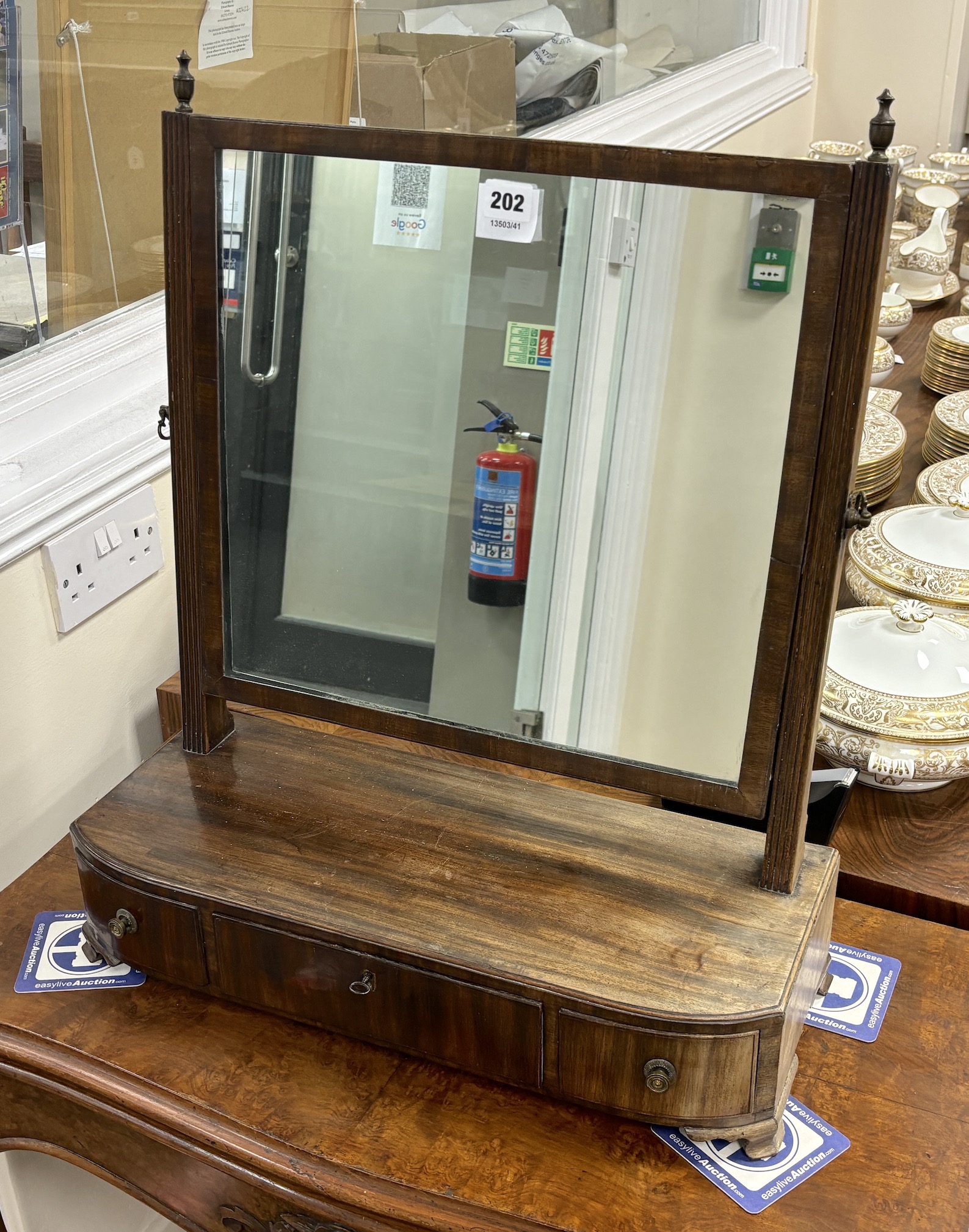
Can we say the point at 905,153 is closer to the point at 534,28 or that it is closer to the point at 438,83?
the point at 534,28

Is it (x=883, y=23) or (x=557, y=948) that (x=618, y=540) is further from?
(x=883, y=23)

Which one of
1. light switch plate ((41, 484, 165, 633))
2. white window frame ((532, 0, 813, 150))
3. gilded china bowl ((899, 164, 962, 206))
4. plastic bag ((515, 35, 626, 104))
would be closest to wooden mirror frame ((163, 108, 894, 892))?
light switch plate ((41, 484, 165, 633))

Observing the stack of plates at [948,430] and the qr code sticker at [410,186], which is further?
the stack of plates at [948,430]

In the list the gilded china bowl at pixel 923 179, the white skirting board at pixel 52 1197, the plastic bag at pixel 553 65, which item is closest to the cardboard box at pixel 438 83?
the plastic bag at pixel 553 65

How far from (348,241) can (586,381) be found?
186mm

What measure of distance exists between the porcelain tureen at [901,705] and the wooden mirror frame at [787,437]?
0.32 meters

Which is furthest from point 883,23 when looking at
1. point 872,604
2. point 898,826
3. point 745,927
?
point 745,927

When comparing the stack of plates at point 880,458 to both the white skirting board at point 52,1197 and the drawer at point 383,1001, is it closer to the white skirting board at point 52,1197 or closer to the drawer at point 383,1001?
the drawer at point 383,1001

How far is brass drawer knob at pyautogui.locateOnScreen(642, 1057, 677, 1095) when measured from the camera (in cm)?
70

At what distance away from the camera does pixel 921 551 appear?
136 centimetres

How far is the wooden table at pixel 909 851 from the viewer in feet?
3.19

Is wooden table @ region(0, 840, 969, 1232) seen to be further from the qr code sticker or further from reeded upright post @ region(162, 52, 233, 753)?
the qr code sticker

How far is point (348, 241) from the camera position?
2.54ft

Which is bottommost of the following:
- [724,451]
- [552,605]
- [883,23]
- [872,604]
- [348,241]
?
[872,604]
